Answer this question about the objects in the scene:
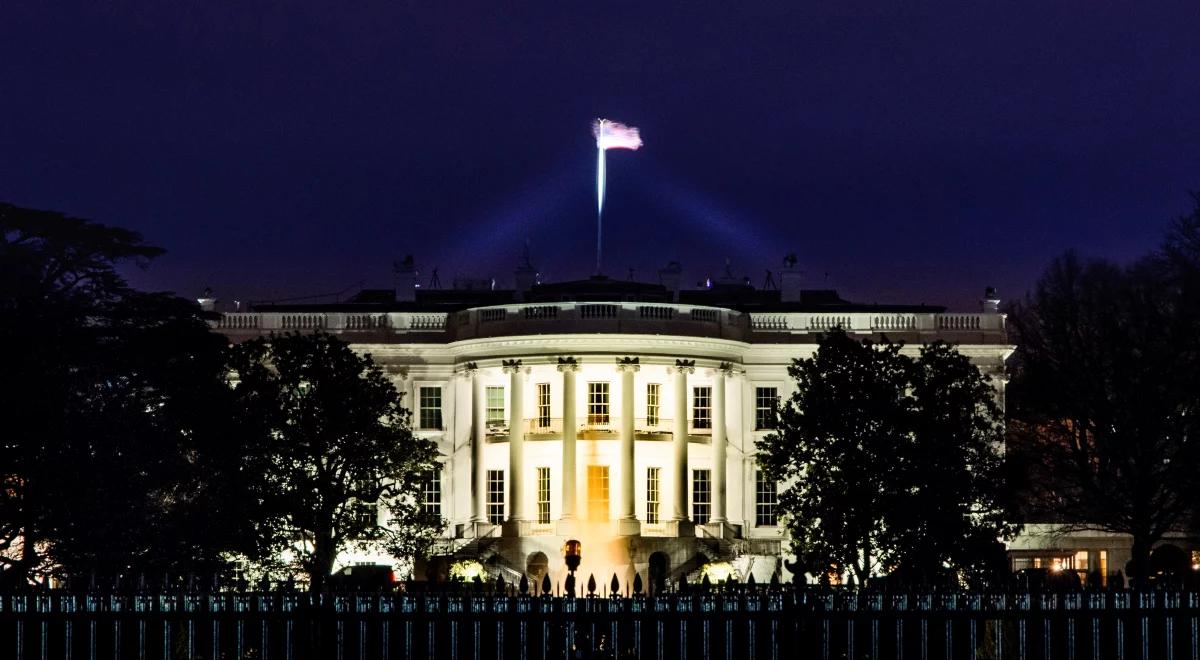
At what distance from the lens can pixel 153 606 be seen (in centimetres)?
5047

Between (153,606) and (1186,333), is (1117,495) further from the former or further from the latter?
(153,606)

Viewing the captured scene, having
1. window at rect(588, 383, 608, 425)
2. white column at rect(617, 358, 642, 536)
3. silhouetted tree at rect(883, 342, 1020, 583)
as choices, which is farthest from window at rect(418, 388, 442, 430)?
silhouetted tree at rect(883, 342, 1020, 583)

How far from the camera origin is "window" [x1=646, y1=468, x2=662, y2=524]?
346 feet

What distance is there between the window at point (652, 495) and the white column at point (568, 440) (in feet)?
11.0

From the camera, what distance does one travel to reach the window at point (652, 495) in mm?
105312

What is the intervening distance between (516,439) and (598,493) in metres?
3.75

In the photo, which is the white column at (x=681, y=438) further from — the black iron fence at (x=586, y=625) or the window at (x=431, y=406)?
the black iron fence at (x=586, y=625)

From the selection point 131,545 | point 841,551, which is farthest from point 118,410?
point 841,551

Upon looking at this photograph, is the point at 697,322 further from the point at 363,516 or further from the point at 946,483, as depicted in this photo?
the point at 946,483

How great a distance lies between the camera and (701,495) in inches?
4210

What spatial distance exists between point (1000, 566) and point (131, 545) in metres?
25.9

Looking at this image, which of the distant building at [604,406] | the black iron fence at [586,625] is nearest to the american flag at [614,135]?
the distant building at [604,406]

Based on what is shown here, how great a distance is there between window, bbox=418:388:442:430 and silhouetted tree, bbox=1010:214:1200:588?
25332mm

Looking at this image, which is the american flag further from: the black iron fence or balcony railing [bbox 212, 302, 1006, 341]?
the black iron fence
